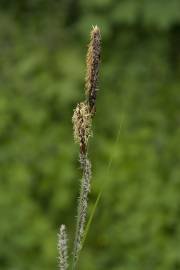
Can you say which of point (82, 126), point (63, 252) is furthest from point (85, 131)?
point (63, 252)

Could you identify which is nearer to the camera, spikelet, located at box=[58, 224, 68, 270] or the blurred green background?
spikelet, located at box=[58, 224, 68, 270]

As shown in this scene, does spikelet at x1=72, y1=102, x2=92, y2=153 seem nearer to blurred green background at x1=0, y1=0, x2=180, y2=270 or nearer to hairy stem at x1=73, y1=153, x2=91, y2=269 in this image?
hairy stem at x1=73, y1=153, x2=91, y2=269

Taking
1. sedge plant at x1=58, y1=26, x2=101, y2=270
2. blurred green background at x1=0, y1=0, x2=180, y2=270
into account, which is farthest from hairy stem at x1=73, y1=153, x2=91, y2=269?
blurred green background at x1=0, y1=0, x2=180, y2=270

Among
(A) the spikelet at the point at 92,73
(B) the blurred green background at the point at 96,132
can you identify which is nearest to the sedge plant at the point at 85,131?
(A) the spikelet at the point at 92,73

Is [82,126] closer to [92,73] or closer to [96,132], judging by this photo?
[92,73]

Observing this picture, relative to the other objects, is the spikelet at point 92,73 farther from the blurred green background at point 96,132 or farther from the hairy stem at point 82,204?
the blurred green background at point 96,132

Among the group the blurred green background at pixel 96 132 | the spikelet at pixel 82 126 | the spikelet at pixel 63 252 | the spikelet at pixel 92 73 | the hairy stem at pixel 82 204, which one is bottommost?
the spikelet at pixel 63 252
